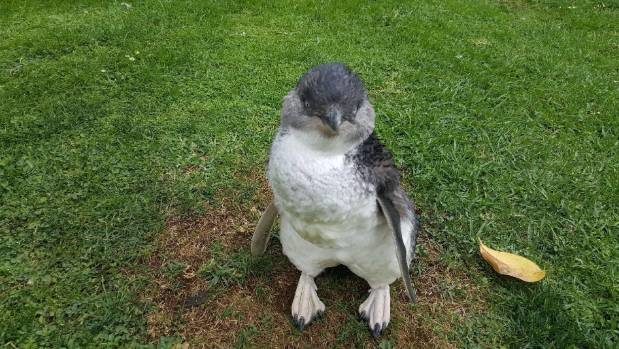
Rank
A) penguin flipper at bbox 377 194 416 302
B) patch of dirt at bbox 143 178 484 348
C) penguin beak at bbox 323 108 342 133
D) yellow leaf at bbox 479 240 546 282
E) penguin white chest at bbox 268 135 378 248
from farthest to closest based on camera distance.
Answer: yellow leaf at bbox 479 240 546 282 < patch of dirt at bbox 143 178 484 348 < penguin flipper at bbox 377 194 416 302 < penguin white chest at bbox 268 135 378 248 < penguin beak at bbox 323 108 342 133

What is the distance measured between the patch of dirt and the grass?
12mm

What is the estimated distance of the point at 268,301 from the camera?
2.86 m

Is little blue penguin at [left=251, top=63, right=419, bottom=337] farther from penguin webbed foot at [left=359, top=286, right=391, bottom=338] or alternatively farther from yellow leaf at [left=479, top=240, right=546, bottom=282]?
yellow leaf at [left=479, top=240, right=546, bottom=282]

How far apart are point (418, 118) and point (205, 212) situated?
6.52ft

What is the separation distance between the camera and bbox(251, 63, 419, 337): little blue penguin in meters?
2.03

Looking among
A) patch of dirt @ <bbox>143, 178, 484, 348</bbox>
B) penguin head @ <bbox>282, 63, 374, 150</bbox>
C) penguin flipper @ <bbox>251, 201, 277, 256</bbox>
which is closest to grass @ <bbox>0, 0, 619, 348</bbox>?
patch of dirt @ <bbox>143, 178, 484, 348</bbox>

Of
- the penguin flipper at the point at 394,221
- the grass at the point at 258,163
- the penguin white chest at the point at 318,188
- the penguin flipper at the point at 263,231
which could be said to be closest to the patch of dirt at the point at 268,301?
the grass at the point at 258,163

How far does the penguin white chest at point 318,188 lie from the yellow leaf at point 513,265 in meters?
1.14

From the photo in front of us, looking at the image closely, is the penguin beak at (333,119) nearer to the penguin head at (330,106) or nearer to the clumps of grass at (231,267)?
the penguin head at (330,106)

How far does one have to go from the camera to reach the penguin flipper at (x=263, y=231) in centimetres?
277

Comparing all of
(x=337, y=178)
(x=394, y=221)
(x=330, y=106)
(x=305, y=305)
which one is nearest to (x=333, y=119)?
(x=330, y=106)

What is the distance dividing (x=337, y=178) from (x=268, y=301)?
1.09 m

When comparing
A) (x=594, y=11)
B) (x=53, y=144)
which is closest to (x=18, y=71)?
(x=53, y=144)

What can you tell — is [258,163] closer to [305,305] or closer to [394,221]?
[305,305]
